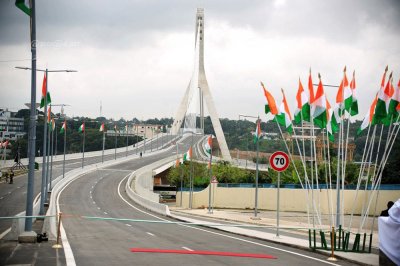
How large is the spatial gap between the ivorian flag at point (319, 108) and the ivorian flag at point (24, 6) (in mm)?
11053

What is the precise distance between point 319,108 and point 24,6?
453 inches

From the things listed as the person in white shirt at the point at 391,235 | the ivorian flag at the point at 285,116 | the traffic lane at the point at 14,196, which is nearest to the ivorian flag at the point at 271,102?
the ivorian flag at the point at 285,116

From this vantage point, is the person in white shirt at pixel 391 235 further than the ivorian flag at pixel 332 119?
No

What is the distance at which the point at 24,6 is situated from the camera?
16.4 meters

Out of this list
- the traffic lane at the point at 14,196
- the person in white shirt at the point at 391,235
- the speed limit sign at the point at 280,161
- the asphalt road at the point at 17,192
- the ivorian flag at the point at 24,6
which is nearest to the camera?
the person in white shirt at the point at 391,235

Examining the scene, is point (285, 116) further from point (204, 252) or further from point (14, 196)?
point (14, 196)

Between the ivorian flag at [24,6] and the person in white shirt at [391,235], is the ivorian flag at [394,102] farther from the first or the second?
the ivorian flag at [24,6]

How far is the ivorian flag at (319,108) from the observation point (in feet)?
73.7

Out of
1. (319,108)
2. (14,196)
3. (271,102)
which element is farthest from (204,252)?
(14,196)

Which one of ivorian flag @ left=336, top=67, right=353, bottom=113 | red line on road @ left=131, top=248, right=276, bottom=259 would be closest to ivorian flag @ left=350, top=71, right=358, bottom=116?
ivorian flag @ left=336, top=67, right=353, bottom=113

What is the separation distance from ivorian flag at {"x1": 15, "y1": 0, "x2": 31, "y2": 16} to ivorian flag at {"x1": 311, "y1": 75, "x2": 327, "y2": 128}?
1105 cm

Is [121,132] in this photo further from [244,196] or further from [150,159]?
[244,196]

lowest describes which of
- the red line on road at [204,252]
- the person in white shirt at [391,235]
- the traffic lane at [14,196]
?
the traffic lane at [14,196]

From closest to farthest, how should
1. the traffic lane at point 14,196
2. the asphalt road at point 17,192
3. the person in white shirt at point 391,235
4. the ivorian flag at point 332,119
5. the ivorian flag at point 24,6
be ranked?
the person in white shirt at point 391,235 < the ivorian flag at point 24,6 < the ivorian flag at point 332,119 < the asphalt road at point 17,192 < the traffic lane at point 14,196
